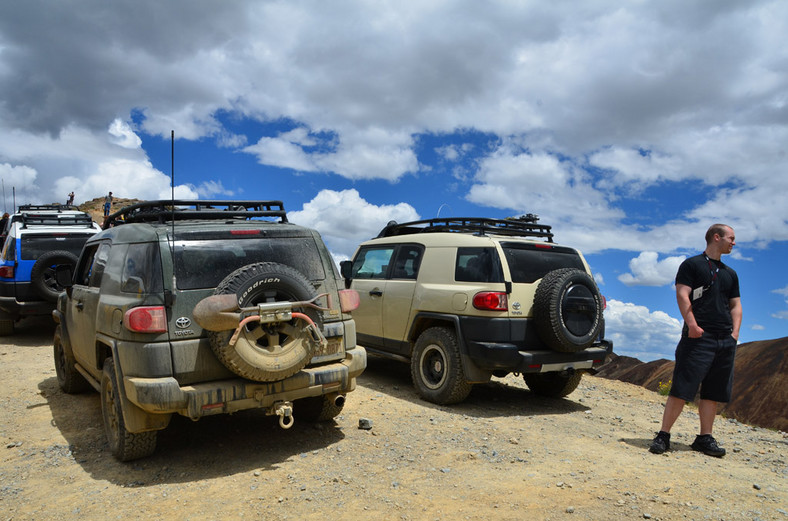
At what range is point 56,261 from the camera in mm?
10055

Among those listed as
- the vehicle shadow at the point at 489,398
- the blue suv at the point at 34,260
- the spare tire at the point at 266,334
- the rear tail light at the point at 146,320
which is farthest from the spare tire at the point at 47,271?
the spare tire at the point at 266,334

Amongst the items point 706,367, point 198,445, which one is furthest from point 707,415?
point 198,445

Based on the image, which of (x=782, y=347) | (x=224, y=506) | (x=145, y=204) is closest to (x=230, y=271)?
(x=145, y=204)

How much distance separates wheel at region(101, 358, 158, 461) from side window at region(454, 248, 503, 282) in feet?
11.8

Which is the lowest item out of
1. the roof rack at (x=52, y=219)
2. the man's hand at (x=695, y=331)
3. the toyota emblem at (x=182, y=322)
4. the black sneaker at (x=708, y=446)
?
the black sneaker at (x=708, y=446)

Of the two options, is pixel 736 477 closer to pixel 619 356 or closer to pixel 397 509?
pixel 397 509

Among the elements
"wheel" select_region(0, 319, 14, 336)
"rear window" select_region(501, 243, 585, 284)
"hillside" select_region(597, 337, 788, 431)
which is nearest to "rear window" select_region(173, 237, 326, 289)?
"rear window" select_region(501, 243, 585, 284)

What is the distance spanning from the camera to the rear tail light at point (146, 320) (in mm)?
4215

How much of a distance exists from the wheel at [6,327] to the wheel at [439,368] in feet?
28.2

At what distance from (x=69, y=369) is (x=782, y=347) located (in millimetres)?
14990

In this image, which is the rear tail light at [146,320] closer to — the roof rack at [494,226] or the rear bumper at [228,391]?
the rear bumper at [228,391]

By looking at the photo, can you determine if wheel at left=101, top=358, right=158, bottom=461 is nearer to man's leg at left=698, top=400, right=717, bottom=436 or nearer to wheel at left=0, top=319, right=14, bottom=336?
man's leg at left=698, top=400, right=717, bottom=436

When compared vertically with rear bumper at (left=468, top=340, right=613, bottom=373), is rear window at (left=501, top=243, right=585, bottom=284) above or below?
above

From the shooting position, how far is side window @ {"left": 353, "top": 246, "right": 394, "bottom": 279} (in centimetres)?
786
